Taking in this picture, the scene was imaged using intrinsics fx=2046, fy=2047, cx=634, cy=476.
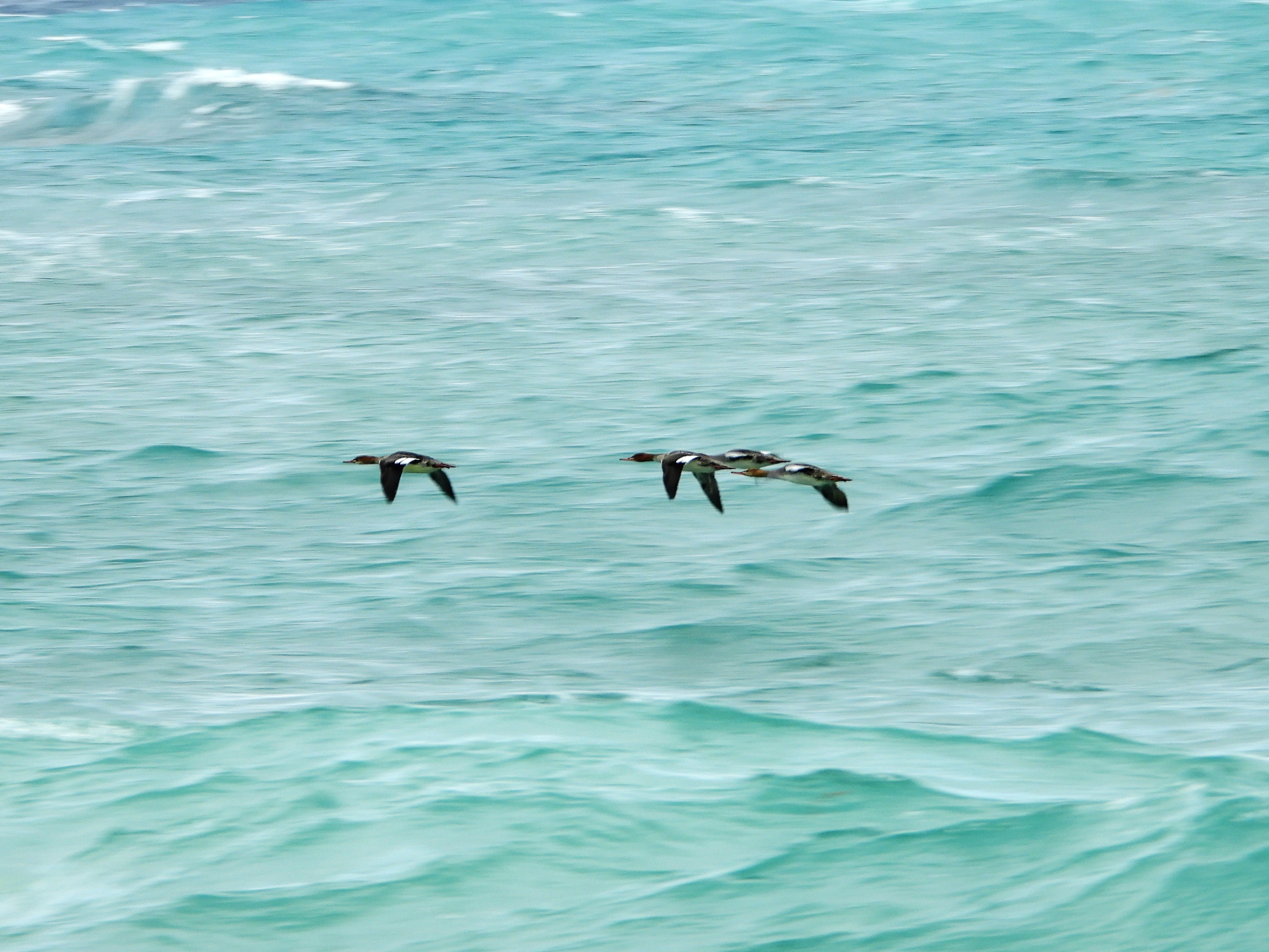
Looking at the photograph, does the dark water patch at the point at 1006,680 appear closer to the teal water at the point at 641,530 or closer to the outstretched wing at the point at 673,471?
the teal water at the point at 641,530

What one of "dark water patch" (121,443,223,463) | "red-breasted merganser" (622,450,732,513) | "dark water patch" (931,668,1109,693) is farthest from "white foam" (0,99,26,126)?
"dark water patch" (931,668,1109,693)

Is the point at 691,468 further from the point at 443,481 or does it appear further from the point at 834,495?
the point at 443,481

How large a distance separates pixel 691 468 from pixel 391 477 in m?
2.30

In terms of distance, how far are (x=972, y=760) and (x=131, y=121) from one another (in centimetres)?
3147

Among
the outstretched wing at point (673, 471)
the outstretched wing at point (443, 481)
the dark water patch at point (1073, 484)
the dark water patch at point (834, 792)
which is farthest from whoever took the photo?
the dark water patch at point (1073, 484)

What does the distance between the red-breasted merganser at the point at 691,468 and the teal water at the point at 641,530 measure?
1.23 meters

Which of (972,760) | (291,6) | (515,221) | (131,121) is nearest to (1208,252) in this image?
(515,221)

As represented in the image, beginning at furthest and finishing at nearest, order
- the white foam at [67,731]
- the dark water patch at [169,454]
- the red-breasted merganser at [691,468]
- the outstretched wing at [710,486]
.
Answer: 1. the dark water patch at [169,454]
2. the outstretched wing at [710,486]
3. the red-breasted merganser at [691,468]
4. the white foam at [67,731]

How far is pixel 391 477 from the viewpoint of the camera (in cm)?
1552

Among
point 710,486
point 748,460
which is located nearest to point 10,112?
point 710,486

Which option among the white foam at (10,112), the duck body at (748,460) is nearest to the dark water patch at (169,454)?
the duck body at (748,460)

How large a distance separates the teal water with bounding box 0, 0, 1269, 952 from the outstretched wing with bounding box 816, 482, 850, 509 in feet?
3.80

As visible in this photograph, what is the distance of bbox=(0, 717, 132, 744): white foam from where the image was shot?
14086 mm

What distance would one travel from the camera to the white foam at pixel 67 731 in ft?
46.2
